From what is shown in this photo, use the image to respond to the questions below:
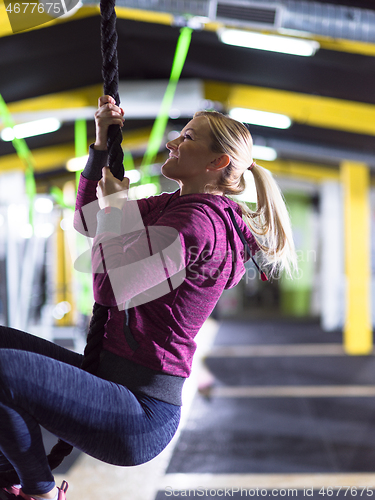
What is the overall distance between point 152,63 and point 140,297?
3.79 m

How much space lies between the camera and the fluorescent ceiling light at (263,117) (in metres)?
5.15

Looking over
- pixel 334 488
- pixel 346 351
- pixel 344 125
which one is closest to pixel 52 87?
pixel 344 125

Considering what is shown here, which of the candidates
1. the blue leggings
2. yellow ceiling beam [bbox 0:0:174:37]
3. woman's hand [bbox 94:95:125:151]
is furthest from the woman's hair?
yellow ceiling beam [bbox 0:0:174:37]

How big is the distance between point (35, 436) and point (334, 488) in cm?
232

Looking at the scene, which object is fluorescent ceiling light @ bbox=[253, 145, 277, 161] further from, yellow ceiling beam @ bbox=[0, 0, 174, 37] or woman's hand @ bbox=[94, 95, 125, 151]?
woman's hand @ bbox=[94, 95, 125, 151]

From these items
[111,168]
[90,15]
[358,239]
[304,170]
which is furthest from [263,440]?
[304,170]

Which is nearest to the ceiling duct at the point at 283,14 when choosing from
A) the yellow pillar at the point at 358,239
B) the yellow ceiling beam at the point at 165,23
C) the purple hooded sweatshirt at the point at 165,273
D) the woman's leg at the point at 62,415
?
the yellow ceiling beam at the point at 165,23

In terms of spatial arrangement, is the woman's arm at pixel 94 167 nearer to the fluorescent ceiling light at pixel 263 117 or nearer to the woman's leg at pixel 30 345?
the woman's leg at pixel 30 345

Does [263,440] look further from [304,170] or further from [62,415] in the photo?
[304,170]

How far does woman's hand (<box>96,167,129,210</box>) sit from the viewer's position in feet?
3.18

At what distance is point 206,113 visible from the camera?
1125 millimetres

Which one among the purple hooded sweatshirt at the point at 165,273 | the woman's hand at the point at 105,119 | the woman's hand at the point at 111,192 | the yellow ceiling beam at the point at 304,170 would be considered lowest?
the yellow ceiling beam at the point at 304,170

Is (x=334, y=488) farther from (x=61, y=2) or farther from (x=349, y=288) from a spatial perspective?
(x=349, y=288)

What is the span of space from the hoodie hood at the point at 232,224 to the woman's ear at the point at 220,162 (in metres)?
0.08
